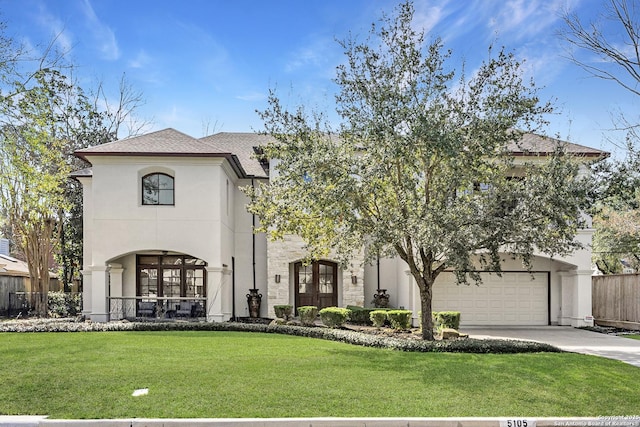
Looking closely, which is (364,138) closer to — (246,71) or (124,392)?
(246,71)

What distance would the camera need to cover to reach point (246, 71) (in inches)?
602

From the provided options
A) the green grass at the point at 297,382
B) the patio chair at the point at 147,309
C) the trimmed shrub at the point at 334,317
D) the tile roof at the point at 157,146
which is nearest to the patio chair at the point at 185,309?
the patio chair at the point at 147,309

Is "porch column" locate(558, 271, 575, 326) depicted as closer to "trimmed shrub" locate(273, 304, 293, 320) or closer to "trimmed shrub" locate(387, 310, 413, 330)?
"trimmed shrub" locate(387, 310, 413, 330)

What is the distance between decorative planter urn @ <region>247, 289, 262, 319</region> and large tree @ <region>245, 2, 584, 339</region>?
28.1 ft

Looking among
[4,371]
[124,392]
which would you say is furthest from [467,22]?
[4,371]

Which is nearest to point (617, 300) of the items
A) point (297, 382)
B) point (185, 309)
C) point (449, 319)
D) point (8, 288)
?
point (449, 319)

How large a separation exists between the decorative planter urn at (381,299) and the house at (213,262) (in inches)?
18.3

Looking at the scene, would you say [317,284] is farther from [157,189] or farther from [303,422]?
[303,422]

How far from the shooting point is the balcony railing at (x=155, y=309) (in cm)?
1958

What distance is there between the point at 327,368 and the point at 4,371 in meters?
5.82

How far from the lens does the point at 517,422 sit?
7367 millimetres

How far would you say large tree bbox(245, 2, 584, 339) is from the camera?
41.0ft

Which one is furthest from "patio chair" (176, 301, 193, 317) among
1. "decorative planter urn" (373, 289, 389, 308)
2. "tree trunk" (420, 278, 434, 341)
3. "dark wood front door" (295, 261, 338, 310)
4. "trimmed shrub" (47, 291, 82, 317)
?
"tree trunk" (420, 278, 434, 341)

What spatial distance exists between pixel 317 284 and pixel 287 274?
1.54m
